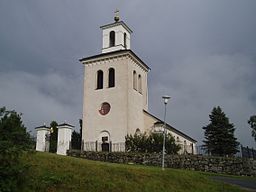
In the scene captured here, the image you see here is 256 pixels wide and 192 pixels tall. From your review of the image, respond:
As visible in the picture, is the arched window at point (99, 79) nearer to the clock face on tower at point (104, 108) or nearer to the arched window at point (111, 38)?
the clock face on tower at point (104, 108)

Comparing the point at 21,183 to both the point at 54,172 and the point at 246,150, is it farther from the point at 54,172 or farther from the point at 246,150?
the point at 246,150

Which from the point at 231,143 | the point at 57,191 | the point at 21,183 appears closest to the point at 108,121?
the point at 231,143

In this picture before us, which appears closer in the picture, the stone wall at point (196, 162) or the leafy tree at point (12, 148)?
the leafy tree at point (12, 148)

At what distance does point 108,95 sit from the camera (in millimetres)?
34625

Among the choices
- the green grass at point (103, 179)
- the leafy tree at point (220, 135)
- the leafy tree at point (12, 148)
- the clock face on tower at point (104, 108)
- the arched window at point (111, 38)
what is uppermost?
the arched window at point (111, 38)

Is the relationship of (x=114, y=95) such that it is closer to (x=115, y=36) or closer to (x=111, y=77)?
(x=111, y=77)

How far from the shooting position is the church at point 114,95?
3300cm

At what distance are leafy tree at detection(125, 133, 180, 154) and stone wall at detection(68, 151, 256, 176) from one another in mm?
2692

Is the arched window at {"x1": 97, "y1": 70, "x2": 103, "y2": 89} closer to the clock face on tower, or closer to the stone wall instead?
the clock face on tower

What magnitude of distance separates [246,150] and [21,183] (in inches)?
870

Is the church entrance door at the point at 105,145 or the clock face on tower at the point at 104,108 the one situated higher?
the clock face on tower at the point at 104,108

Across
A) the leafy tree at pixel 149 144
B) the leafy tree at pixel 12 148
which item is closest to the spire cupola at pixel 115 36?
the leafy tree at pixel 149 144

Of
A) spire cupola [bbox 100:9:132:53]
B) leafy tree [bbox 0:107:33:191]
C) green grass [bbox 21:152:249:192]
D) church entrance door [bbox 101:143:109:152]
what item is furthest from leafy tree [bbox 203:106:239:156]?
leafy tree [bbox 0:107:33:191]

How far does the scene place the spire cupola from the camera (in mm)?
37072
